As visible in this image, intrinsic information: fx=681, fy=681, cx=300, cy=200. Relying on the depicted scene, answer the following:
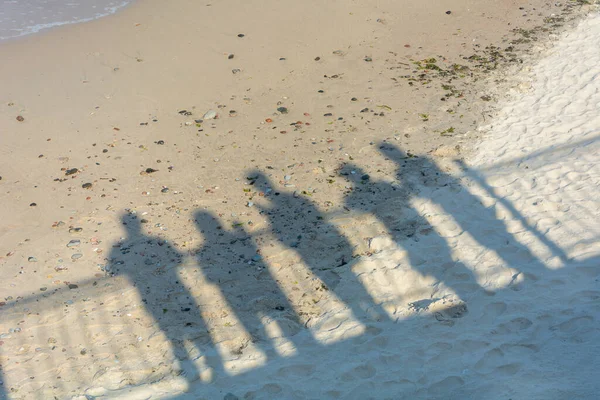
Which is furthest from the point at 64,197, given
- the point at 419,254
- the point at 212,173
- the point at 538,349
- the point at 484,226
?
the point at 538,349

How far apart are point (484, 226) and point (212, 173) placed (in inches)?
104

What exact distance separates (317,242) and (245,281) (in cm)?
72

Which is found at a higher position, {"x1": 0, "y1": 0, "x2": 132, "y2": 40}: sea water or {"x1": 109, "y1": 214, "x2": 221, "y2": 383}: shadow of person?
{"x1": 0, "y1": 0, "x2": 132, "y2": 40}: sea water

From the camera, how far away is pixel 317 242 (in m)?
5.62

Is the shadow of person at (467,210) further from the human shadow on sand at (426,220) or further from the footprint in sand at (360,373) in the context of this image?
the footprint in sand at (360,373)

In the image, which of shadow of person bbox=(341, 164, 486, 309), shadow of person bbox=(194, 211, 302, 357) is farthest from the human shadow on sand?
shadow of person bbox=(194, 211, 302, 357)

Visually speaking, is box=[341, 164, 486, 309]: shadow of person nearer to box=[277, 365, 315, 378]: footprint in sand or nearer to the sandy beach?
the sandy beach

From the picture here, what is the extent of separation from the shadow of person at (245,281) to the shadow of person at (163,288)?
9.9 inches

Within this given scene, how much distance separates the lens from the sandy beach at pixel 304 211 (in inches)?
174

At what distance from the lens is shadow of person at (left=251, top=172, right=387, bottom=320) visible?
4980mm

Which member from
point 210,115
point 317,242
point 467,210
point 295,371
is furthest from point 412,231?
point 210,115

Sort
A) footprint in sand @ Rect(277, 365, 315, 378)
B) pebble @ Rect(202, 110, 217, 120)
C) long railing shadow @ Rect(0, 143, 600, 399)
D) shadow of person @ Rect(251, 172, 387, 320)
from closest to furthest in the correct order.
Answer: footprint in sand @ Rect(277, 365, 315, 378), long railing shadow @ Rect(0, 143, 600, 399), shadow of person @ Rect(251, 172, 387, 320), pebble @ Rect(202, 110, 217, 120)

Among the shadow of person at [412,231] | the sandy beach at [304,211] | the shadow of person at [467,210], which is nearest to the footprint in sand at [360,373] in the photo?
the sandy beach at [304,211]

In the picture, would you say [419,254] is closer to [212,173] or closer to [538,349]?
[538,349]
